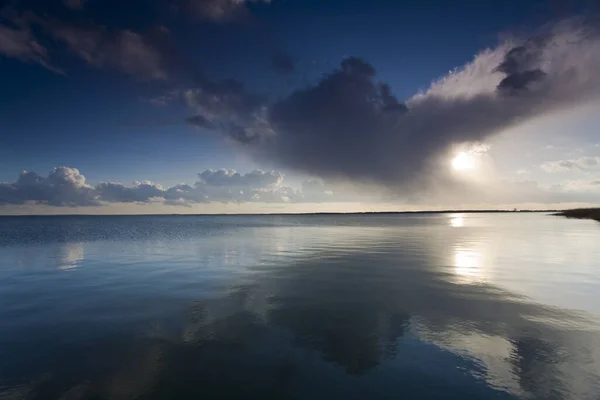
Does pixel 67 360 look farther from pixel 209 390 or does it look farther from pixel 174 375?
pixel 209 390

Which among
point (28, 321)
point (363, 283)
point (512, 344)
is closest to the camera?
point (512, 344)

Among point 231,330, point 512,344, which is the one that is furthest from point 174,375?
point 512,344

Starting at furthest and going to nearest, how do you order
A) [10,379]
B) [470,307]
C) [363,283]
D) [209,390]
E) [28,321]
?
[363,283] < [470,307] < [28,321] < [10,379] < [209,390]

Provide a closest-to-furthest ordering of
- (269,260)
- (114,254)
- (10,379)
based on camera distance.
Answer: (10,379), (269,260), (114,254)

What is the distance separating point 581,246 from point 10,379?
6325 centimetres

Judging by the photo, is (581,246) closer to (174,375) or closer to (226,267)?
(226,267)

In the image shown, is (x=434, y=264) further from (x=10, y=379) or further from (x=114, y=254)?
(x=114, y=254)

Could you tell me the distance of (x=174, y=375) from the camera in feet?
36.7

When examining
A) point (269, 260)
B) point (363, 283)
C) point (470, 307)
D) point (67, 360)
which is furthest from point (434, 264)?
point (67, 360)

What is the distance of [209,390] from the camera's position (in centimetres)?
1027

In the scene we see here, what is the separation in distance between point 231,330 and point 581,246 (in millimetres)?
55197

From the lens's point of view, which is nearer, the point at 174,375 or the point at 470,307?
the point at 174,375

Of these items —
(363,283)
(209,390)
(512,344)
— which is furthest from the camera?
(363,283)

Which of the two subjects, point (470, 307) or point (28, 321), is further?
point (470, 307)
